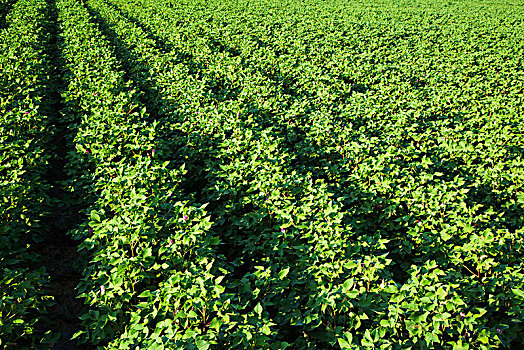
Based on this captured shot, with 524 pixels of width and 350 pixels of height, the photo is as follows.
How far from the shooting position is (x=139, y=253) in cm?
333

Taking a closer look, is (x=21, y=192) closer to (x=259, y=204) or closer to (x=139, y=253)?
(x=139, y=253)

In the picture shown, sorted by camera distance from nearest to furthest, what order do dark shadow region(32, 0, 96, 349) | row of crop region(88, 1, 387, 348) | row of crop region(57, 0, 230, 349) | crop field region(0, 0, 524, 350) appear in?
row of crop region(57, 0, 230, 349)
crop field region(0, 0, 524, 350)
row of crop region(88, 1, 387, 348)
dark shadow region(32, 0, 96, 349)

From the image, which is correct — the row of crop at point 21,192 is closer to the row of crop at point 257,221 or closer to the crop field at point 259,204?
the crop field at point 259,204

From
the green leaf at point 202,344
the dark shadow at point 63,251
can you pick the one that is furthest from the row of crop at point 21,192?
the green leaf at point 202,344

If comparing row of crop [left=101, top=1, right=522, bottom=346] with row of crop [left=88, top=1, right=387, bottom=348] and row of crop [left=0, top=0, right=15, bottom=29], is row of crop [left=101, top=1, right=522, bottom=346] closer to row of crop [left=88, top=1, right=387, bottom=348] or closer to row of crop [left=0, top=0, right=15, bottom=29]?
row of crop [left=88, top=1, right=387, bottom=348]

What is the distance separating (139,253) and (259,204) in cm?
167

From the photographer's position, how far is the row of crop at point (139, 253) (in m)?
2.79

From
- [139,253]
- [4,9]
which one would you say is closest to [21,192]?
[139,253]

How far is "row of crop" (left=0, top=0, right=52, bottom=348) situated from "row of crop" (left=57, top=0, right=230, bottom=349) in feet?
1.59

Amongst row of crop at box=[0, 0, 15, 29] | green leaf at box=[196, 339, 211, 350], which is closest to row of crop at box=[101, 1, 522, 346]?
green leaf at box=[196, 339, 211, 350]

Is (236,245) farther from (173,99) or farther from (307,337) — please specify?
(173,99)

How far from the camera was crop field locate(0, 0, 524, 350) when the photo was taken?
2961 millimetres

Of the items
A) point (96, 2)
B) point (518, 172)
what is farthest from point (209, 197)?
point (96, 2)

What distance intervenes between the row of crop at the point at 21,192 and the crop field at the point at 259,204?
0.04m
